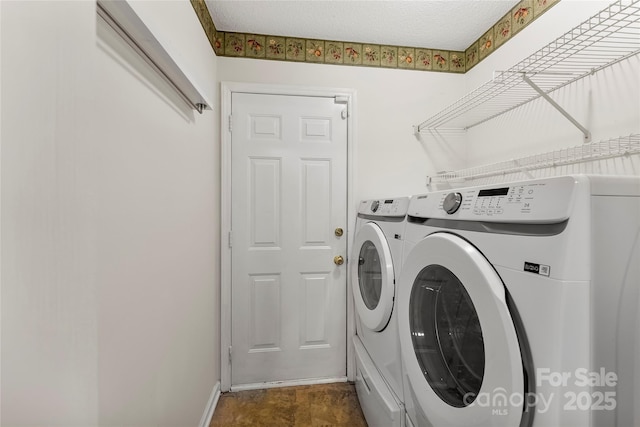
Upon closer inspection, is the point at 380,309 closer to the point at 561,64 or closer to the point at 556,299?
the point at 556,299

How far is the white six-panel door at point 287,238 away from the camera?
1.80 meters

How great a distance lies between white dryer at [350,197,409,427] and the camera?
1157 mm

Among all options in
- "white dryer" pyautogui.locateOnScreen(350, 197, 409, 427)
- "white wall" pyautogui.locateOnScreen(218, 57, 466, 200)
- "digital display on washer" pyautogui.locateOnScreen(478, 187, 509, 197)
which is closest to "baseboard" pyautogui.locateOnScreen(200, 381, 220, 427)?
"white dryer" pyautogui.locateOnScreen(350, 197, 409, 427)

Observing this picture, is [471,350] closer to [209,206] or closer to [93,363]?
[93,363]

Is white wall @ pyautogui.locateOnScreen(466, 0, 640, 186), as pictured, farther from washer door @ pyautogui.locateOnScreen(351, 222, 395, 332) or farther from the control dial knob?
washer door @ pyautogui.locateOnScreen(351, 222, 395, 332)

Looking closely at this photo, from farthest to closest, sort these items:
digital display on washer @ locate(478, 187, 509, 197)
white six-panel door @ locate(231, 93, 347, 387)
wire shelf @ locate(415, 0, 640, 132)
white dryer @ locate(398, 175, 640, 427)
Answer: white six-panel door @ locate(231, 93, 347, 387)
wire shelf @ locate(415, 0, 640, 132)
digital display on washer @ locate(478, 187, 509, 197)
white dryer @ locate(398, 175, 640, 427)

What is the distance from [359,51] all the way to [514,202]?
1691 millimetres

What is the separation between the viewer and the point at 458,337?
84 cm

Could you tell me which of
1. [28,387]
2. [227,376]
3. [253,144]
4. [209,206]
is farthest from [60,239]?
[227,376]

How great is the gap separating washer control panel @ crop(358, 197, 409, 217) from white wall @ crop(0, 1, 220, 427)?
92cm

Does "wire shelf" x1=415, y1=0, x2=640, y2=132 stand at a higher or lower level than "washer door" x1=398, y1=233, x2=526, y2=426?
higher

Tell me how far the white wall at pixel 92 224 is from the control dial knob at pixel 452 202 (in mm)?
889

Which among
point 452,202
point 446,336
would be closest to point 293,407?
point 446,336

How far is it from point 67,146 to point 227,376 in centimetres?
177
